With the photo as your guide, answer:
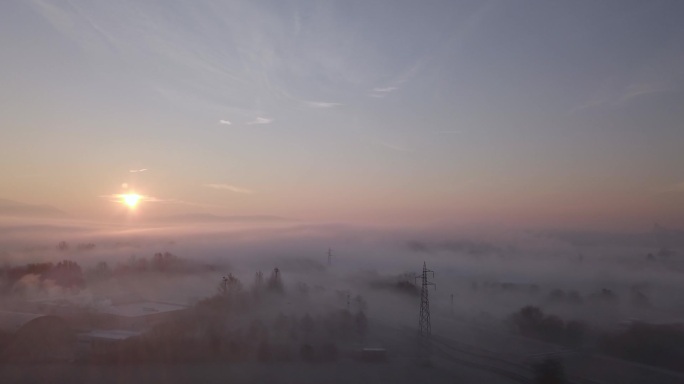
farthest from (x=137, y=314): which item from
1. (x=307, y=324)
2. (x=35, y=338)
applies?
(x=307, y=324)

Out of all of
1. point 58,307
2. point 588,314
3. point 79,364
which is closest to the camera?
point 79,364

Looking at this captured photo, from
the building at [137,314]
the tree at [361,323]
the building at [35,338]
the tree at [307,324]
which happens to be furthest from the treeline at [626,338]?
the building at [35,338]

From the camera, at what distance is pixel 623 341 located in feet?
46.0

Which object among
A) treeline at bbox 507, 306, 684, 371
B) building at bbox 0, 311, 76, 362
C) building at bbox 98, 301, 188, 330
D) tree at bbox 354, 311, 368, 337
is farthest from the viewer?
tree at bbox 354, 311, 368, 337

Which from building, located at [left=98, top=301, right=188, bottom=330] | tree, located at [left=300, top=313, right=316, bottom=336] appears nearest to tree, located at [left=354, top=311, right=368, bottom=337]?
tree, located at [left=300, top=313, right=316, bottom=336]

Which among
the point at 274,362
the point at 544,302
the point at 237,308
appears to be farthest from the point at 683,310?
the point at 237,308

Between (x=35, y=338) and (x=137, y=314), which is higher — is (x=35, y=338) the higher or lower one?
the lower one

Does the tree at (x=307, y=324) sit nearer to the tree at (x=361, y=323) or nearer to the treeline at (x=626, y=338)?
the tree at (x=361, y=323)

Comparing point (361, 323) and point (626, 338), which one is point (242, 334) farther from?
point (626, 338)

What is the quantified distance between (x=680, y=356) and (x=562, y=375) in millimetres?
2973

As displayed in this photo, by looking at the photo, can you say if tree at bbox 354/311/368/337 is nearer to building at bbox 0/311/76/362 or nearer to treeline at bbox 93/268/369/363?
treeline at bbox 93/268/369/363

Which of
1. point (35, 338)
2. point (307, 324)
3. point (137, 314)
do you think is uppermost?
point (137, 314)

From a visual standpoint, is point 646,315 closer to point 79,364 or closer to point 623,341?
point 623,341

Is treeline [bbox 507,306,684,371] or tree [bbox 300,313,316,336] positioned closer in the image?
treeline [bbox 507,306,684,371]
